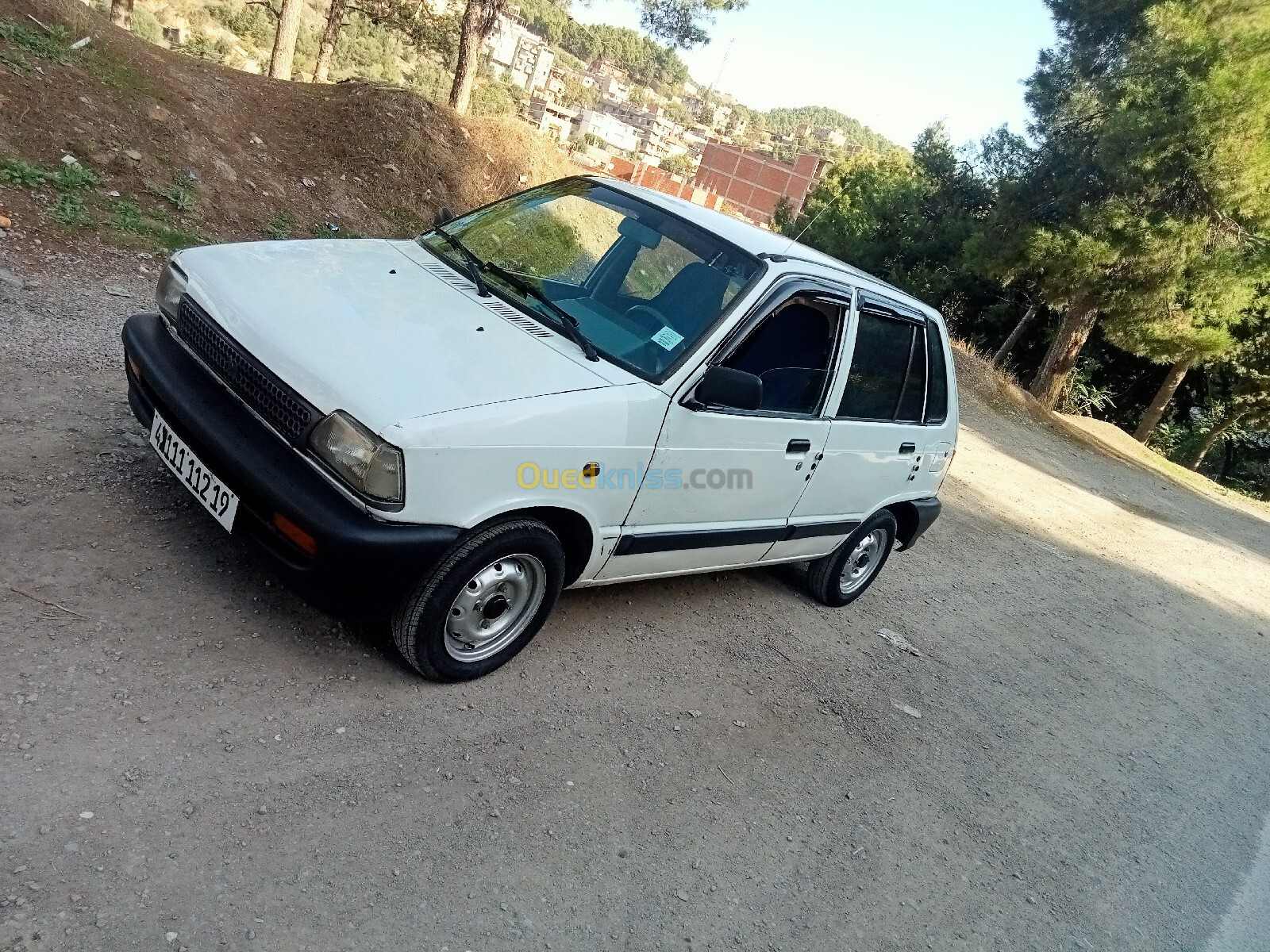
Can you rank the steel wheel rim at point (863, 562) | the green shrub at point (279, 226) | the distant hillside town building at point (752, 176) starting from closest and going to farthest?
1. the steel wheel rim at point (863, 562)
2. the green shrub at point (279, 226)
3. the distant hillside town building at point (752, 176)

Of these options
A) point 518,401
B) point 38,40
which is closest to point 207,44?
point 38,40

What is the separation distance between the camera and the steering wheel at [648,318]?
362 cm

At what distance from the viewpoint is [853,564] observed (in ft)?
17.4

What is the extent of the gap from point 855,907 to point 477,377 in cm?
229

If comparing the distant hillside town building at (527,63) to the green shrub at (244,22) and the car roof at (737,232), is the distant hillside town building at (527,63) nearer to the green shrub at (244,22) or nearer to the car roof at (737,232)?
the green shrub at (244,22)

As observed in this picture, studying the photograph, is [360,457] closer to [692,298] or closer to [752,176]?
[692,298]

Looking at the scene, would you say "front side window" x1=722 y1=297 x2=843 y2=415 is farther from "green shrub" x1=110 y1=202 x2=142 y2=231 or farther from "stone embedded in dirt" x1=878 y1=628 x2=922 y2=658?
"green shrub" x1=110 y1=202 x2=142 y2=231

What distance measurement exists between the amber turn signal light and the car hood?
0.40 metres

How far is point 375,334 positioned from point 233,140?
7.87 meters

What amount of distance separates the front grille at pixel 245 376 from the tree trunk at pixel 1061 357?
784 inches

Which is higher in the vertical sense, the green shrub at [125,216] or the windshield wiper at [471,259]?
the windshield wiper at [471,259]

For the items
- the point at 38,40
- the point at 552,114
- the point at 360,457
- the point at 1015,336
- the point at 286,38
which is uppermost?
the point at 552,114

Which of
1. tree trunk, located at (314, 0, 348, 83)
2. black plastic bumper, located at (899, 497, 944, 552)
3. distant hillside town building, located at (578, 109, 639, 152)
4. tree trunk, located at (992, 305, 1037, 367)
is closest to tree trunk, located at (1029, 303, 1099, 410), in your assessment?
tree trunk, located at (992, 305, 1037, 367)

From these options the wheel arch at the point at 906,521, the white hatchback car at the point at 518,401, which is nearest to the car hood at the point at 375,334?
the white hatchback car at the point at 518,401
